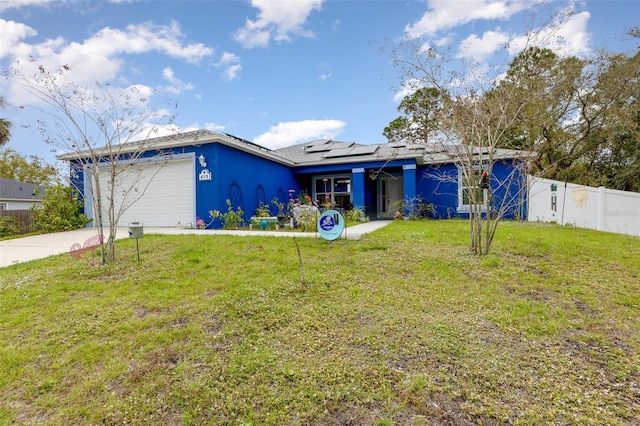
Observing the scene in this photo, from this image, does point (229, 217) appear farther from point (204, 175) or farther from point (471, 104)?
point (471, 104)

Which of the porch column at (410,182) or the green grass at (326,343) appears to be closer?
the green grass at (326,343)

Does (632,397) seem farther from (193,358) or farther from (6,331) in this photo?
(6,331)

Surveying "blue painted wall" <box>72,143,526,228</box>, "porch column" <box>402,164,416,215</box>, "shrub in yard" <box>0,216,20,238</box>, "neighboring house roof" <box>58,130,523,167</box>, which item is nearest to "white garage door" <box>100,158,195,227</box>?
"blue painted wall" <box>72,143,526,228</box>

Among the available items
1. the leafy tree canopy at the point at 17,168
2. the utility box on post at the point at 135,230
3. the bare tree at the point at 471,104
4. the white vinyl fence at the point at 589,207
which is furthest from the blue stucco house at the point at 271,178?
the leafy tree canopy at the point at 17,168

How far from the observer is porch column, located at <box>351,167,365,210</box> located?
12841mm

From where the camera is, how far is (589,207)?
28.3 feet

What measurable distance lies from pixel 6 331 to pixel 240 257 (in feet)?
9.30

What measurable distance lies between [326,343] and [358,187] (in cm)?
1059

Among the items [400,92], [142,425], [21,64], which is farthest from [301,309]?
[21,64]

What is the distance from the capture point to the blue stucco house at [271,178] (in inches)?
380

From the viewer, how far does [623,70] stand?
39.6ft

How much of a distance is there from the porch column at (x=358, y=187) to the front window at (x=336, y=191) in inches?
59.5

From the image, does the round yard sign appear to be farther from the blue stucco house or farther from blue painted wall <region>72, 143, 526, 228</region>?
blue painted wall <region>72, 143, 526, 228</region>

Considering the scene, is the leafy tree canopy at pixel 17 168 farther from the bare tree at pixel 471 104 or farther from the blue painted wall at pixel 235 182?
the bare tree at pixel 471 104
